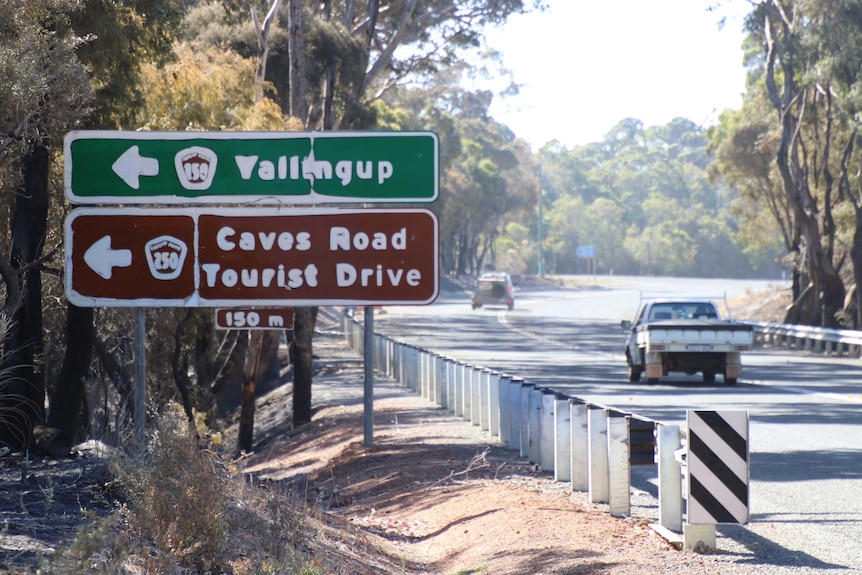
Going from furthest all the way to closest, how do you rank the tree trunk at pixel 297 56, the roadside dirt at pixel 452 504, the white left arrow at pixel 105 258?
the tree trunk at pixel 297 56, the white left arrow at pixel 105 258, the roadside dirt at pixel 452 504

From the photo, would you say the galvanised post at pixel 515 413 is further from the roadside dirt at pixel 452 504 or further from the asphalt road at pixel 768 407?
the asphalt road at pixel 768 407

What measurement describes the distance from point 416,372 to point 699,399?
5767mm

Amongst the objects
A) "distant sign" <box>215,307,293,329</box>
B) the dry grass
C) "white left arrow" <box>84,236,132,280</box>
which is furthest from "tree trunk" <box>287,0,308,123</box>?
the dry grass

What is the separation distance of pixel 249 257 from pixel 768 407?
1054 cm

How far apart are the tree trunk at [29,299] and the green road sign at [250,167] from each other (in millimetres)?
1775

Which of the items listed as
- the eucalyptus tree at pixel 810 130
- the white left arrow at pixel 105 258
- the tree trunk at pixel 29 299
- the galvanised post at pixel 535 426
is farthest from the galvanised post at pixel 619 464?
the eucalyptus tree at pixel 810 130

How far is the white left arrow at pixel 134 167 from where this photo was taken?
987 centimetres

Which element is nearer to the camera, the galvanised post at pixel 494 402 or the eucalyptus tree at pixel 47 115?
the eucalyptus tree at pixel 47 115

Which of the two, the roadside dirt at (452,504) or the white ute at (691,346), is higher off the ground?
the white ute at (691,346)

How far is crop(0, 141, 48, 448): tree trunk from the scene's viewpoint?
1132 cm

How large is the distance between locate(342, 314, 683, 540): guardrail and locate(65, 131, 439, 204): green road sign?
2.61 metres

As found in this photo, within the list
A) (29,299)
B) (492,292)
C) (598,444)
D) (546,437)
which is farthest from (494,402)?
(492,292)

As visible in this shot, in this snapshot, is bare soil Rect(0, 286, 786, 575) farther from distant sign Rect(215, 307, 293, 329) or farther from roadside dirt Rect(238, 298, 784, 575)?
distant sign Rect(215, 307, 293, 329)

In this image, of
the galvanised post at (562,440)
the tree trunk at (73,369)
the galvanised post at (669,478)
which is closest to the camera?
the galvanised post at (669,478)
